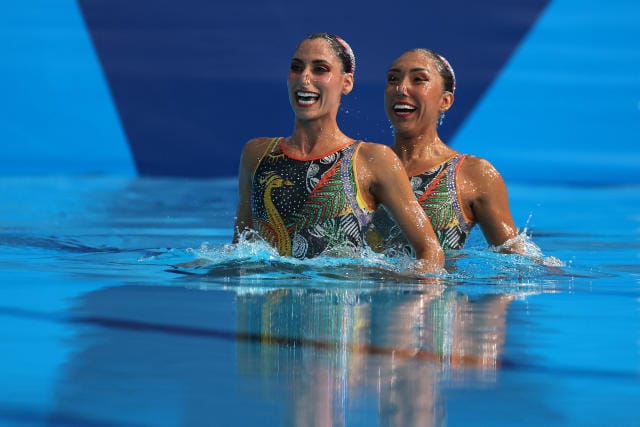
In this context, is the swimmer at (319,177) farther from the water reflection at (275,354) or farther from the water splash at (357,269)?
the water reflection at (275,354)

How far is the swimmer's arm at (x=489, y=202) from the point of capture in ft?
15.7

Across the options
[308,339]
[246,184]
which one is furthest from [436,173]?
[308,339]

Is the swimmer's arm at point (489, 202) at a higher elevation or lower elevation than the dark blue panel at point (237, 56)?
lower

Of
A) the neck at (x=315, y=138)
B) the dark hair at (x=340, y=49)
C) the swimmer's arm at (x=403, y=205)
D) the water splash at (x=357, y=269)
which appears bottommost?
the water splash at (x=357, y=269)

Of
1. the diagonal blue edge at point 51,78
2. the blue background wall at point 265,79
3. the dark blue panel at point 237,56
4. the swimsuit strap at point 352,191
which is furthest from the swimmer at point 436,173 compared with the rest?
the diagonal blue edge at point 51,78

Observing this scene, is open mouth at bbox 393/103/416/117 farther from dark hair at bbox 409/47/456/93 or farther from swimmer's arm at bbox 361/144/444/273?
swimmer's arm at bbox 361/144/444/273

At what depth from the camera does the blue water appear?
83.6 inches

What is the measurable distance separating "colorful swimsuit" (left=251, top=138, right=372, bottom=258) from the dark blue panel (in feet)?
14.5

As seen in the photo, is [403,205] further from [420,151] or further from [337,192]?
[420,151]

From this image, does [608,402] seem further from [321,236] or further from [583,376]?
[321,236]

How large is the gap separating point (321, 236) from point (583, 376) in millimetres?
2027

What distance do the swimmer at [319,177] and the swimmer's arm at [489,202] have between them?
587 millimetres

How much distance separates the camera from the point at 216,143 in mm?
9047

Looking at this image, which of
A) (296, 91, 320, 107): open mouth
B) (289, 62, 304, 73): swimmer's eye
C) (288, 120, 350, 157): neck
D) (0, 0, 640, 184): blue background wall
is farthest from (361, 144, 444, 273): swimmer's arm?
(0, 0, 640, 184): blue background wall
